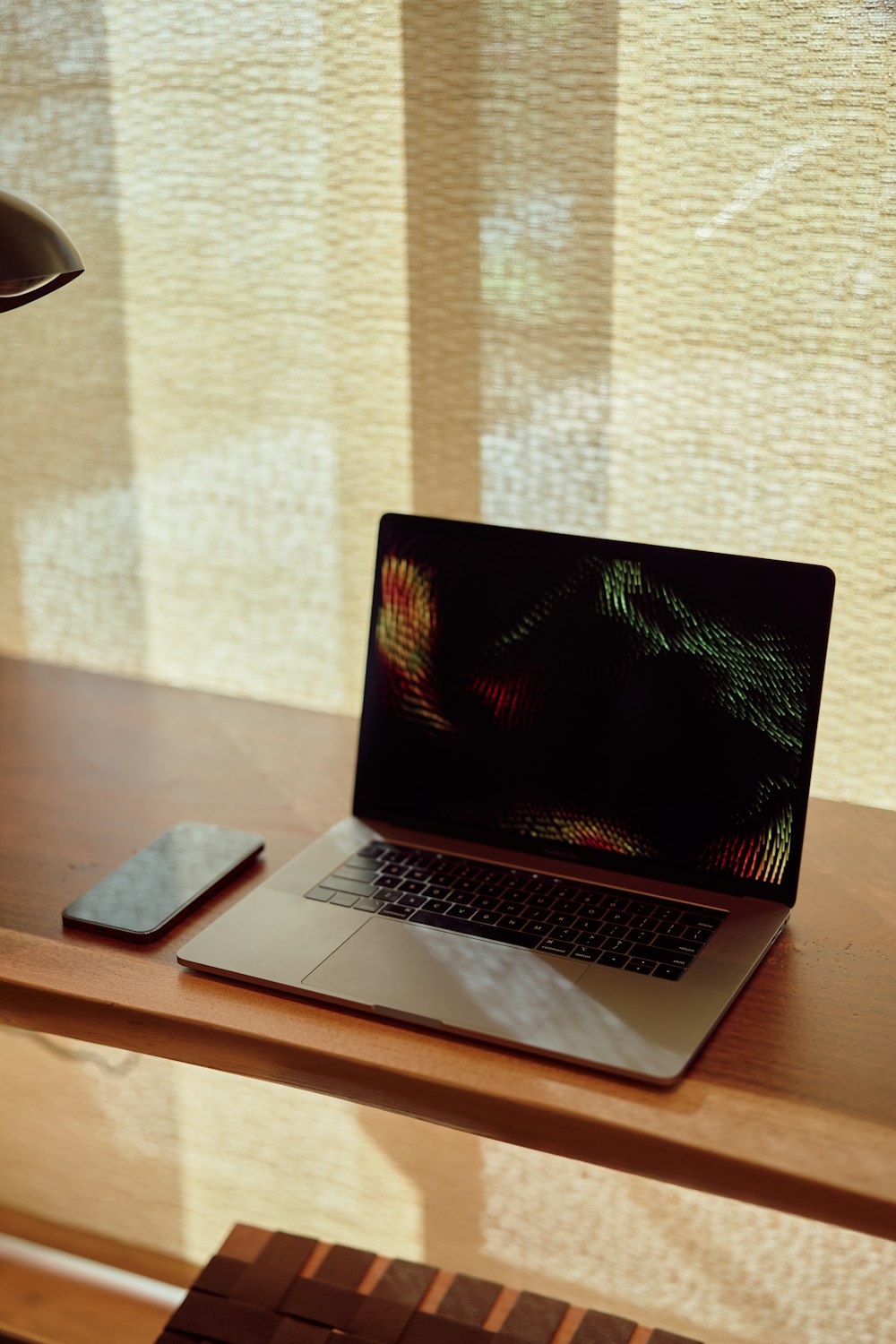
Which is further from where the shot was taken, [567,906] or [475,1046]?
[567,906]

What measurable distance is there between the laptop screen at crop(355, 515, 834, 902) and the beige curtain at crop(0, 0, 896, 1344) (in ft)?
0.71

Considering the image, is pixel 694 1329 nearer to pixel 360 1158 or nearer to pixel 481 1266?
pixel 481 1266

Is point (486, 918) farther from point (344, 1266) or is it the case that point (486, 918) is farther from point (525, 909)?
point (344, 1266)

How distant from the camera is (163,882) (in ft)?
3.48

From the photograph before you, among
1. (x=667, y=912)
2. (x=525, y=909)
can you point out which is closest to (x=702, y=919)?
(x=667, y=912)

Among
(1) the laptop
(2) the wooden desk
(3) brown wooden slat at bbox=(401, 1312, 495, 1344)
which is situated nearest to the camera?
(2) the wooden desk

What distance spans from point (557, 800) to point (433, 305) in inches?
20.2

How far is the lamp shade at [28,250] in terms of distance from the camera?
0.99m

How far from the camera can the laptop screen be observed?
1008 millimetres

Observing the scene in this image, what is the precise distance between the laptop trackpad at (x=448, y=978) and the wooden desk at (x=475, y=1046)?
2 cm

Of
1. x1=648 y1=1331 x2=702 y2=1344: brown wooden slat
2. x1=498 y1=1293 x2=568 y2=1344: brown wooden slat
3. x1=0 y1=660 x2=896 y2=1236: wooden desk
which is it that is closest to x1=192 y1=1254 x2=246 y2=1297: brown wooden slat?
x1=498 y1=1293 x2=568 y2=1344: brown wooden slat

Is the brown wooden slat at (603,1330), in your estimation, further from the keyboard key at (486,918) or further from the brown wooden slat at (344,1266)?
the keyboard key at (486,918)

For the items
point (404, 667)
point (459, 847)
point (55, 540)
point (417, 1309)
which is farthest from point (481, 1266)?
point (55, 540)

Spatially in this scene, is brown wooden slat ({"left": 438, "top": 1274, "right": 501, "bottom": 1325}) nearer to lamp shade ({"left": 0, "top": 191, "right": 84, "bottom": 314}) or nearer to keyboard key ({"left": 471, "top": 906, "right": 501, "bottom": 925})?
keyboard key ({"left": 471, "top": 906, "right": 501, "bottom": 925})
